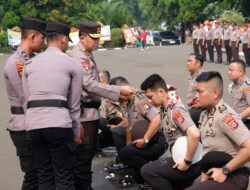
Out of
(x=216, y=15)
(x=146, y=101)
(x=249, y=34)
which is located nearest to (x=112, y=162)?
(x=146, y=101)

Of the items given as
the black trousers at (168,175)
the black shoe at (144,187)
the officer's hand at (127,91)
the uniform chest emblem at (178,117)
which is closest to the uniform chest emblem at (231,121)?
the uniform chest emblem at (178,117)

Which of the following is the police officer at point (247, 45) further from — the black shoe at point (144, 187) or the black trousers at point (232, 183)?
the black trousers at point (232, 183)

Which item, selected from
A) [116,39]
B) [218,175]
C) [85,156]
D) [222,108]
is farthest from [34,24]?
[116,39]

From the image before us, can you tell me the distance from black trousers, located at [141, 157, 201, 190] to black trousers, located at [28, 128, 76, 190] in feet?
2.54

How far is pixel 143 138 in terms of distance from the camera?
5879 mm

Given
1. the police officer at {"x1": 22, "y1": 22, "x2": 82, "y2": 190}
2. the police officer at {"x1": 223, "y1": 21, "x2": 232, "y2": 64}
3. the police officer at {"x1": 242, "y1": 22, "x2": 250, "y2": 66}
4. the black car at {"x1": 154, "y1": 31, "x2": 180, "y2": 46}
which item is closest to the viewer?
the police officer at {"x1": 22, "y1": 22, "x2": 82, "y2": 190}

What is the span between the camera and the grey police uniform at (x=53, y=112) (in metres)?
4.39

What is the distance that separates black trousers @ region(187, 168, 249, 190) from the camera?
3908 mm

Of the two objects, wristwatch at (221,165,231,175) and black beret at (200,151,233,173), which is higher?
black beret at (200,151,233,173)

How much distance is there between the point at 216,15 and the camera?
49219 mm

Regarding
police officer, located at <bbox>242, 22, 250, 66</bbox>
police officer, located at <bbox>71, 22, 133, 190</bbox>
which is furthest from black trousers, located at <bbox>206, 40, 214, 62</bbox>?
police officer, located at <bbox>71, 22, 133, 190</bbox>

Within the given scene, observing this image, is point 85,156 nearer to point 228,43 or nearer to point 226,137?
point 226,137

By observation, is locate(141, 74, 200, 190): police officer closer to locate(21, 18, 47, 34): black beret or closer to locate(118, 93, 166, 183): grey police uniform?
A: locate(118, 93, 166, 183): grey police uniform

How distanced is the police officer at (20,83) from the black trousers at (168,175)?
1.09 meters
